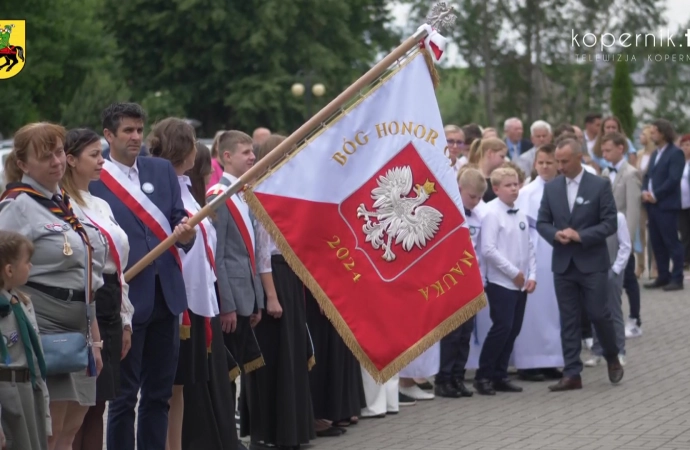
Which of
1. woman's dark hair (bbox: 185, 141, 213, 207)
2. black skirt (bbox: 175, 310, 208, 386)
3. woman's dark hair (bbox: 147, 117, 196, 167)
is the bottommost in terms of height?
black skirt (bbox: 175, 310, 208, 386)

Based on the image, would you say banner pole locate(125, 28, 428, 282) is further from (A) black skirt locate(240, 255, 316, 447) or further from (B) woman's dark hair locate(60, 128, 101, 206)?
(A) black skirt locate(240, 255, 316, 447)

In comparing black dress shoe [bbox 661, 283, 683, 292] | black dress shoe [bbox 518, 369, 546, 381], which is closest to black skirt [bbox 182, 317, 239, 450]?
black dress shoe [bbox 518, 369, 546, 381]

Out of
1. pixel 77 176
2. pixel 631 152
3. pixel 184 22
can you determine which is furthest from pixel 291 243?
pixel 184 22

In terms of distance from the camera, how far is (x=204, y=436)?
7.32 metres

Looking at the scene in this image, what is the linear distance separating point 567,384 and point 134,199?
507cm

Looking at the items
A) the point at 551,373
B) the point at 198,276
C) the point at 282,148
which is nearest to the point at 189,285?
the point at 198,276

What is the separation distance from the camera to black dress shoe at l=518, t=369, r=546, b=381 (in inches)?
439

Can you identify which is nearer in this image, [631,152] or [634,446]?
[634,446]

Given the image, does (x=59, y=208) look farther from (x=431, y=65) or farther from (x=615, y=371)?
(x=615, y=371)

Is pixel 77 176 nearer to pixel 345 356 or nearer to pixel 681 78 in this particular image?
pixel 345 356

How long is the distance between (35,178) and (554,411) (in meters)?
5.00

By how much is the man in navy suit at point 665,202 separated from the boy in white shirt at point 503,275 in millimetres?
7267

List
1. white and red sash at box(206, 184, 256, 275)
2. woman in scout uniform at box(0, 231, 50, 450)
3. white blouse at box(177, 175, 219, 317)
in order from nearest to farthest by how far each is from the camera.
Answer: woman in scout uniform at box(0, 231, 50, 450)
white blouse at box(177, 175, 219, 317)
white and red sash at box(206, 184, 256, 275)

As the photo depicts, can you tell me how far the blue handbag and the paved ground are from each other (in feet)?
9.84
